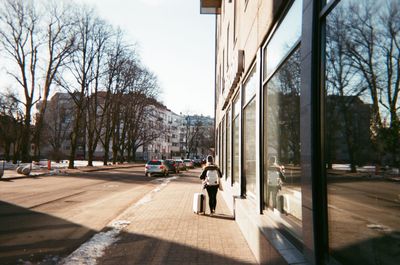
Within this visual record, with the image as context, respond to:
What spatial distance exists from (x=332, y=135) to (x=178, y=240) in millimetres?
4556

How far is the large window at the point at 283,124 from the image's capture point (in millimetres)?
5227

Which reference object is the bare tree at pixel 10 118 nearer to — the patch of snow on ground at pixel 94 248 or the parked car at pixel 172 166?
the parked car at pixel 172 166

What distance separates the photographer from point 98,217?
10.5m

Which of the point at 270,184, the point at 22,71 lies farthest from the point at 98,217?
the point at 22,71

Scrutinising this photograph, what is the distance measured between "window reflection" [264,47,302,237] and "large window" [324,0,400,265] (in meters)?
1.32

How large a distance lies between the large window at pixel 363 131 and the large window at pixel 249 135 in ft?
15.8

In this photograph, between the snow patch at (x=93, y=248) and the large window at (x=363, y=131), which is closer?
the large window at (x=363, y=131)

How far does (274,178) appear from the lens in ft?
21.8

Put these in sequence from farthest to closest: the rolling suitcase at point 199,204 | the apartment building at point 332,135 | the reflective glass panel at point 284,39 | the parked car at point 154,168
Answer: the parked car at point 154,168, the rolling suitcase at point 199,204, the reflective glass panel at point 284,39, the apartment building at point 332,135

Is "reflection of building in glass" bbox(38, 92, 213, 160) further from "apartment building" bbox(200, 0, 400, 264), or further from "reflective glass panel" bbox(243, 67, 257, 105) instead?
"apartment building" bbox(200, 0, 400, 264)

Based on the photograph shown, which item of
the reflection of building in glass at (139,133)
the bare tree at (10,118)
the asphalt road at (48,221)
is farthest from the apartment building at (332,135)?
the reflection of building in glass at (139,133)

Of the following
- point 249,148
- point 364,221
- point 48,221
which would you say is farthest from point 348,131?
point 48,221

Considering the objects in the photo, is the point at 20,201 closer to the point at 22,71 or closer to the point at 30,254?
the point at 30,254

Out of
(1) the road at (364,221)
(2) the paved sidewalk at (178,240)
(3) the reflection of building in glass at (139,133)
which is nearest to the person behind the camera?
(1) the road at (364,221)
